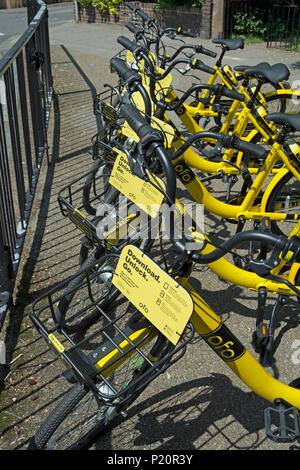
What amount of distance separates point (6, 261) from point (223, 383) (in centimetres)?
160

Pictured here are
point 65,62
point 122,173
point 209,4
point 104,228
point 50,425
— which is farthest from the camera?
point 209,4

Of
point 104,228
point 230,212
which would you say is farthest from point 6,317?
point 230,212

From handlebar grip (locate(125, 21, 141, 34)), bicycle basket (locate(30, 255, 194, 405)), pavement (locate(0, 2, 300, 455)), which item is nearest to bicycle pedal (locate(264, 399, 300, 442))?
pavement (locate(0, 2, 300, 455))

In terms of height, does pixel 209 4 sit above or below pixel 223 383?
above

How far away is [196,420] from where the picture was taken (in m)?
2.74

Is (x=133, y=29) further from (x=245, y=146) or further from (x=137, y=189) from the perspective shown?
(x=137, y=189)

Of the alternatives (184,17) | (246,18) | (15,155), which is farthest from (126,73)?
(184,17)

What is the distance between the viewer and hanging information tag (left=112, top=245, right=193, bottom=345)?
6.09 ft

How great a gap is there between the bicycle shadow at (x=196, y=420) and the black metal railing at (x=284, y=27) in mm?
10117

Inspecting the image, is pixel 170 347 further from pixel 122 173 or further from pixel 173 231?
pixel 122 173

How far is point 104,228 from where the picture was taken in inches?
125

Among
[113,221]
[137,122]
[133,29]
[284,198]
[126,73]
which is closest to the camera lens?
[137,122]

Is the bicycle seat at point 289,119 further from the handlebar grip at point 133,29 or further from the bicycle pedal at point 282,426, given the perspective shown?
the handlebar grip at point 133,29

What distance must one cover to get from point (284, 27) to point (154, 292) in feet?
38.4
